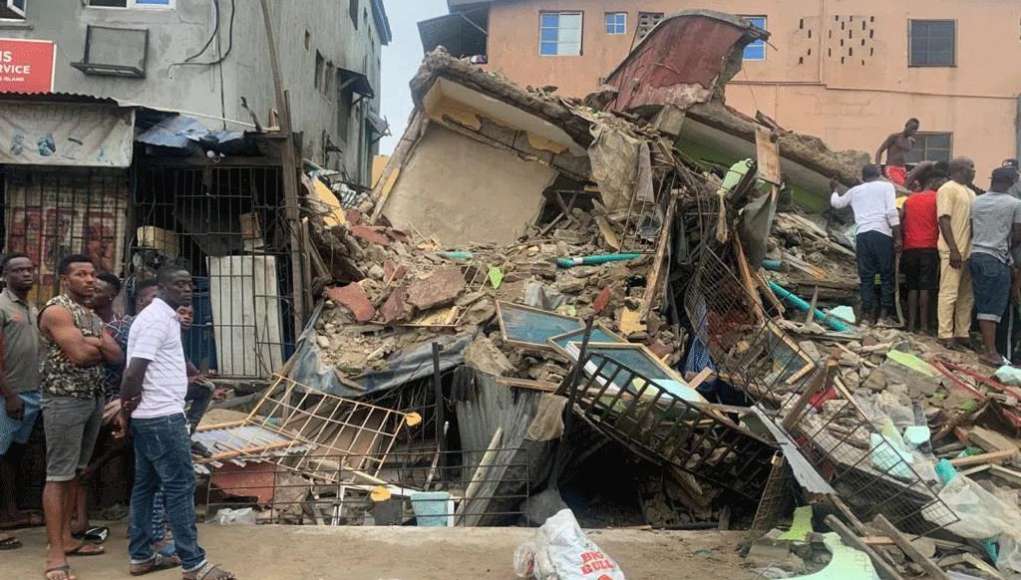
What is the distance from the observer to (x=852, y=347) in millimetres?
6914

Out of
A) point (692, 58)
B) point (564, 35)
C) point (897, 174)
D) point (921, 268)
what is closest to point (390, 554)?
point (921, 268)

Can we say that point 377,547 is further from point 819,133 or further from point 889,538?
point 819,133

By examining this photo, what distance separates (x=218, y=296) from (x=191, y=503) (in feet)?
15.3

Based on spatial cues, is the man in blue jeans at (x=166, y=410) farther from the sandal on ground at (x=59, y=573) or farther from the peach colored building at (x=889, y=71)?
the peach colored building at (x=889, y=71)

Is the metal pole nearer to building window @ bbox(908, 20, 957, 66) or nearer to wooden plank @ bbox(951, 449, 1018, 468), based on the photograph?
wooden plank @ bbox(951, 449, 1018, 468)

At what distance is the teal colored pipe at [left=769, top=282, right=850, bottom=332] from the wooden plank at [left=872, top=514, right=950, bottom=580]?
3468 mm

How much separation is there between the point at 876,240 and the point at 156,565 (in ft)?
22.4

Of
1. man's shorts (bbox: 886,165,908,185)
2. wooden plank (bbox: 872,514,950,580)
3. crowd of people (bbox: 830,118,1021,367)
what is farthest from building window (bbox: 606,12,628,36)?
wooden plank (bbox: 872,514,950,580)

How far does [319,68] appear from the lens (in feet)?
56.7

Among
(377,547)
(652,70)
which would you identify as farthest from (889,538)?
(652,70)

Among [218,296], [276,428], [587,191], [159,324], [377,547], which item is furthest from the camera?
[587,191]

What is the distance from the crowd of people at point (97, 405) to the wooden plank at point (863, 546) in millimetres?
3185

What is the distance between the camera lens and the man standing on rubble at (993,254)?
6.89 meters

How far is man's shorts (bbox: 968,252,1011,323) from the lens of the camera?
22.7ft
